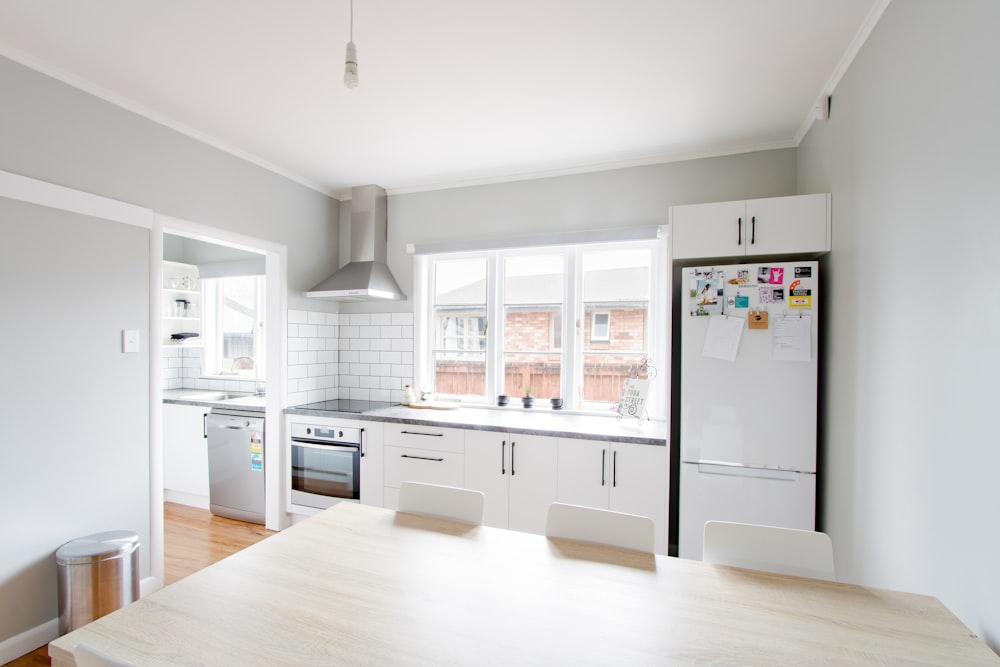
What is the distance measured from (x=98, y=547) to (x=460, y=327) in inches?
97.5

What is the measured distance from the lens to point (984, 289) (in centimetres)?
111

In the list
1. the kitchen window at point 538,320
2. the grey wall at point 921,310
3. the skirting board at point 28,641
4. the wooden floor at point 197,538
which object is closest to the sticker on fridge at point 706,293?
the grey wall at point 921,310

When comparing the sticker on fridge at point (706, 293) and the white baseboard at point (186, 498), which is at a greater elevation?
the sticker on fridge at point (706, 293)

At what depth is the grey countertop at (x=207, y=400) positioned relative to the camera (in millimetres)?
3525

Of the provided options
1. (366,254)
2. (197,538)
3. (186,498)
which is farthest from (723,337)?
(186,498)

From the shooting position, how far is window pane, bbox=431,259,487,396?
3.69 meters

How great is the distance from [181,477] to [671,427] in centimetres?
393

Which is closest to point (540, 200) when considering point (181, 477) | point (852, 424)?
point (852, 424)

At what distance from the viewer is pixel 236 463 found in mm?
3539

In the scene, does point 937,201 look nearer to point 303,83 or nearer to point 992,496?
point 992,496

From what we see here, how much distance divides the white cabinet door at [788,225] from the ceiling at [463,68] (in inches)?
21.1

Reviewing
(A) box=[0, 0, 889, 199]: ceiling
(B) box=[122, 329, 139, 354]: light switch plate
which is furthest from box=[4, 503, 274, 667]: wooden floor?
(A) box=[0, 0, 889, 199]: ceiling

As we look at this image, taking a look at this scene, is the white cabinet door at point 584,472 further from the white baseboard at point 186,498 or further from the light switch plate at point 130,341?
the white baseboard at point 186,498

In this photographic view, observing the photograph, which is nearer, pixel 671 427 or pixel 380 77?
pixel 380 77
